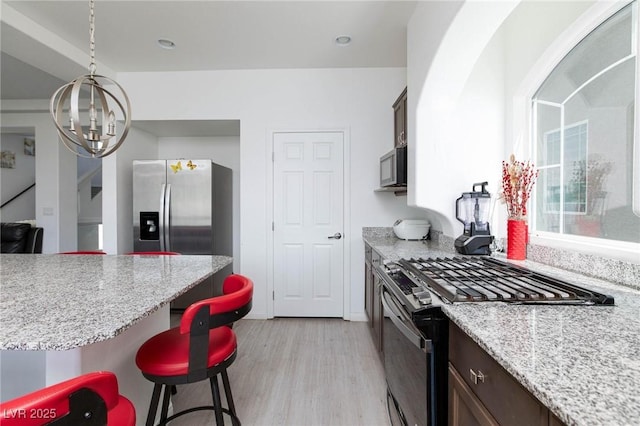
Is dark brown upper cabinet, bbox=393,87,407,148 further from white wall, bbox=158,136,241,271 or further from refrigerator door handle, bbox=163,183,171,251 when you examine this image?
refrigerator door handle, bbox=163,183,171,251

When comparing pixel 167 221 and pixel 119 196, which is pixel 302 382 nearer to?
pixel 167 221

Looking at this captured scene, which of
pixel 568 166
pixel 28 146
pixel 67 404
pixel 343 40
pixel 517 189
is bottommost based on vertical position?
pixel 67 404

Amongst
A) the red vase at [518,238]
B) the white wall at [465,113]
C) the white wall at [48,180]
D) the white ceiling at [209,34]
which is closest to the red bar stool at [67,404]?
the red vase at [518,238]

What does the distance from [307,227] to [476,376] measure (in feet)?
8.76

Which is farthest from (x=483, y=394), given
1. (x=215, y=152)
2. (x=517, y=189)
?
(x=215, y=152)

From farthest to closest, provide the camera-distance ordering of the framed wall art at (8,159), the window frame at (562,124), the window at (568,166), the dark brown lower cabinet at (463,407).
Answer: the framed wall art at (8,159)
the window at (568,166)
the window frame at (562,124)
the dark brown lower cabinet at (463,407)

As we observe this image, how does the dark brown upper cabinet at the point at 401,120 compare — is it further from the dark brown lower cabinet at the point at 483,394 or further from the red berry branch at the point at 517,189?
the dark brown lower cabinet at the point at 483,394

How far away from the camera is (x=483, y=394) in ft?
2.70

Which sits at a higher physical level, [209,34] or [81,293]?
[209,34]

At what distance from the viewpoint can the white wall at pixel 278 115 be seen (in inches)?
133

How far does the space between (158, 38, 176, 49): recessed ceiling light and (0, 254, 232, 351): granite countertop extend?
2.02 metres

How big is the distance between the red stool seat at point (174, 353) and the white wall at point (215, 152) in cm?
294

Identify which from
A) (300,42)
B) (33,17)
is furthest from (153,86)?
(300,42)

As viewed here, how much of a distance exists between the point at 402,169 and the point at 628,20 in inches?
57.5
